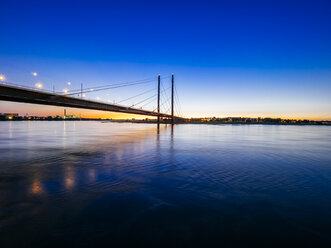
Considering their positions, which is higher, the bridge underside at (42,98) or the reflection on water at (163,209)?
the bridge underside at (42,98)

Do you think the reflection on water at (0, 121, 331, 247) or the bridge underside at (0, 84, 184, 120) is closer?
the reflection on water at (0, 121, 331, 247)

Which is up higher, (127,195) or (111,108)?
(111,108)

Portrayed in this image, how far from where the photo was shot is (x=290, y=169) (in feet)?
33.5

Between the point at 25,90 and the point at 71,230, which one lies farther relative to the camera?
the point at 25,90

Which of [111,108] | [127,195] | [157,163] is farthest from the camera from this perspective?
[111,108]

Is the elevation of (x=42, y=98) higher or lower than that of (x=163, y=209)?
higher

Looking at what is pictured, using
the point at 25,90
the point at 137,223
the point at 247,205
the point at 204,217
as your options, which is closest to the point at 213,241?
the point at 204,217

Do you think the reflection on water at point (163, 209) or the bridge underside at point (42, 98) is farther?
the bridge underside at point (42, 98)

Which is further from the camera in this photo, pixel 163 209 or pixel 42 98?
pixel 42 98

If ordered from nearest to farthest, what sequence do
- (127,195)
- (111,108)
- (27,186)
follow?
(127,195) → (27,186) → (111,108)

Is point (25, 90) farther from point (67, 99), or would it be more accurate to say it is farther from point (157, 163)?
point (157, 163)

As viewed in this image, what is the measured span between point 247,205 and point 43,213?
229 inches

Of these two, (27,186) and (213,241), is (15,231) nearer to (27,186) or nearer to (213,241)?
(27,186)

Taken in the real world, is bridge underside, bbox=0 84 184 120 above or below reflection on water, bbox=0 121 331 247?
above
